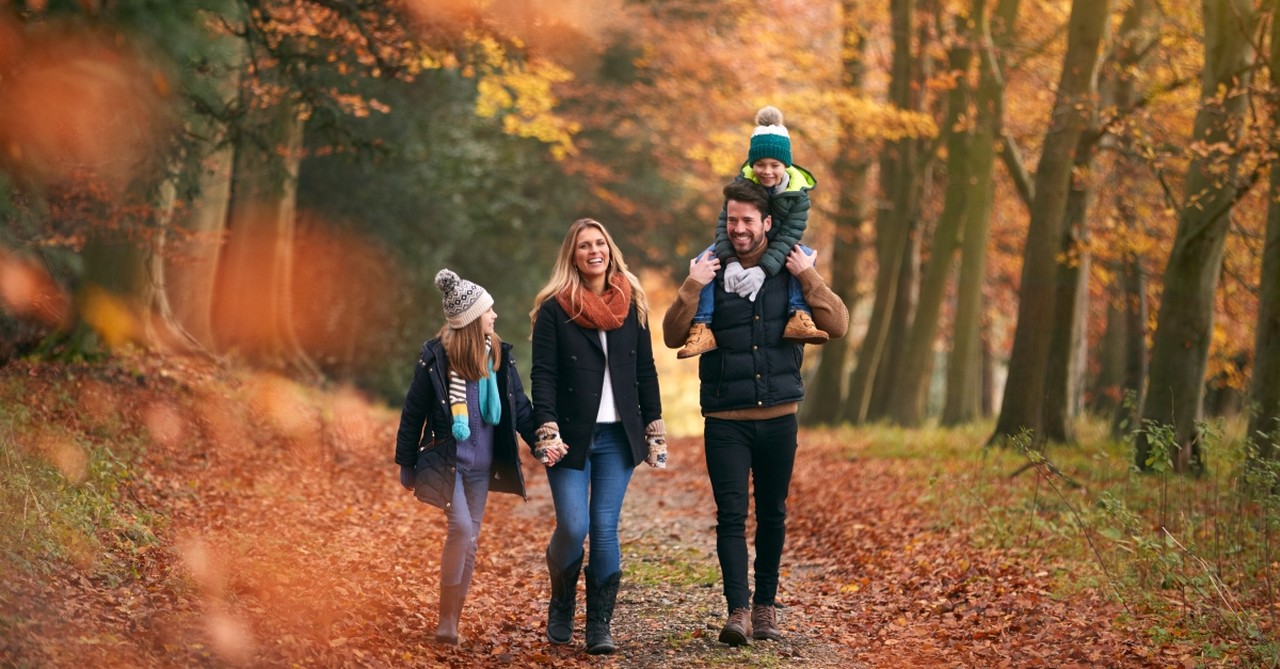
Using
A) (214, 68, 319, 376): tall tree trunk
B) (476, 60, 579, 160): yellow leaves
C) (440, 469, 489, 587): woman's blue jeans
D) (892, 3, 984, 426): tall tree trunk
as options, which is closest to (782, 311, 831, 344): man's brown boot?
(440, 469, 489, 587): woman's blue jeans

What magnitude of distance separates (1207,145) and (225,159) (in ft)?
36.2

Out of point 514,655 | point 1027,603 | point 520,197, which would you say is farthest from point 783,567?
point 520,197

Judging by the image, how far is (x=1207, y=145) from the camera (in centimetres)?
1145

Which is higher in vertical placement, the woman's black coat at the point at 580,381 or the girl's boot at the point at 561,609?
the woman's black coat at the point at 580,381

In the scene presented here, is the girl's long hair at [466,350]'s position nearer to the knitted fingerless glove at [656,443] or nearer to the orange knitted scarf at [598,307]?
the orange knitted scarf at [598,307]

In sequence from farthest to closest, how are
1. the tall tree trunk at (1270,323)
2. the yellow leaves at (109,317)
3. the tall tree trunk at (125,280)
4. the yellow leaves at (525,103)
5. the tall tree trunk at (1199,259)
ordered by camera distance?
the yellow leaves at (525,103), the yellow leaves at (109,317), the tall tree trunk at (125,280), the tall tree trunk at (1199,259), the tall tree trunk at (1270,323)

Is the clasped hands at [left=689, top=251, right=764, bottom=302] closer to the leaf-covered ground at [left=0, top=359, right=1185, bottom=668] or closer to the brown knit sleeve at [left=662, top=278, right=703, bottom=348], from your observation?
the brown knit sleeve at [left=662, top=278, right=703, bottom=348]

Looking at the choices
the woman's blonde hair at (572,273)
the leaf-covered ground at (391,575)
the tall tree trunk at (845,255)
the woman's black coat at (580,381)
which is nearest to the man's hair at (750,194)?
the woman's blonde hair at (572,273)

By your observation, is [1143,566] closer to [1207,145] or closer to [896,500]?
[896,500]

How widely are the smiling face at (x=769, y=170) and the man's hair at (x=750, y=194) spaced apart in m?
0.05

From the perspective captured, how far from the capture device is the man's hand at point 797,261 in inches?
268

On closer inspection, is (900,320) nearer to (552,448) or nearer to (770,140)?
(770,140)

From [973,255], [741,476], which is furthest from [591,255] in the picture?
[973,255]

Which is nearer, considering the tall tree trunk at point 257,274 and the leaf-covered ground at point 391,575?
the leaf-covered ground at point 391,575
